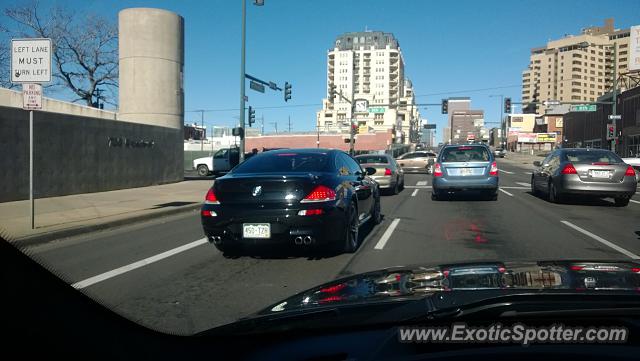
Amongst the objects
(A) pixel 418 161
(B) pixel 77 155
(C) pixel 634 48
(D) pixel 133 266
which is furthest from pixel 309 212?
(C) pixel 634 48

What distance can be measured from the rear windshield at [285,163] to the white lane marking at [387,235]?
1601 millimetres

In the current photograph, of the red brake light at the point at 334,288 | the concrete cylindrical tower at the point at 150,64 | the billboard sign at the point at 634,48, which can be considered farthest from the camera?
the billboard sign at the point at 634,48

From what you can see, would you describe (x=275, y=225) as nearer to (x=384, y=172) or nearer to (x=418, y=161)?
(x=384, y=172)

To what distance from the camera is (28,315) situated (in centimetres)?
229

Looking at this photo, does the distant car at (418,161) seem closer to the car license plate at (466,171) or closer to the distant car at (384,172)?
the distant car at (384,172)

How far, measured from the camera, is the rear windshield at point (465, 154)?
14227 millimetres

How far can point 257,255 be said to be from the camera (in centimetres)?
717

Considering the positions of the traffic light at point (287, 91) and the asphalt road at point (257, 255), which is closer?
the asphalt road at point (257, 255)

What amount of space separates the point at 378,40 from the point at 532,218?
16474 cm

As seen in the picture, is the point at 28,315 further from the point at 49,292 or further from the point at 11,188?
the point at 11,188

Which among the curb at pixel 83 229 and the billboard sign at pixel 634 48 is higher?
the billboard sign at pixel 634 48

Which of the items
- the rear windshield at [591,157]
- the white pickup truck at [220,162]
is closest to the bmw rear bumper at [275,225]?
the rear windshield at [591,157]

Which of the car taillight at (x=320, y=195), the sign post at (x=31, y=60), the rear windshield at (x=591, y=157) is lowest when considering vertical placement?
the car taillight at (x=320, y=195)

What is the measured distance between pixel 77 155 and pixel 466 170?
1219 centimetres
